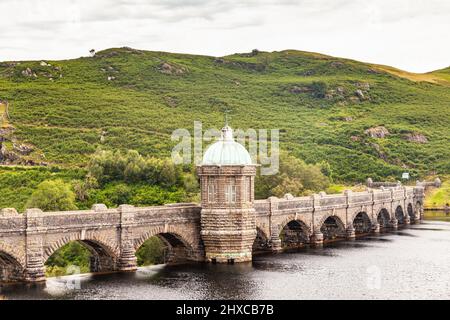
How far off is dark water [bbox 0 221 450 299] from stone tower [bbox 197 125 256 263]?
1711mm

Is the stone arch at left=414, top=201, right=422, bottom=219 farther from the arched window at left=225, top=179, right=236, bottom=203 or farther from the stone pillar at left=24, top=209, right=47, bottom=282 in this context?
the stone pillar at left=24, top=209, right=47, bottom=282

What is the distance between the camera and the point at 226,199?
202 feet

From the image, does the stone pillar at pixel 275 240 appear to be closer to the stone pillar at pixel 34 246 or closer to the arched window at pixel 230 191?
the arched window at pixel 230 191

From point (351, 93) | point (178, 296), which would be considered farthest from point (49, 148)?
point (351, 93)

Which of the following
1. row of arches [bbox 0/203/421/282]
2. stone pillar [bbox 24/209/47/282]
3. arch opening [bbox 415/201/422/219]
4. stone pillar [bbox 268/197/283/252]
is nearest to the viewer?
stone pillar [bbox 24/209/47/282]

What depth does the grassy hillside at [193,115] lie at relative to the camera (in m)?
128

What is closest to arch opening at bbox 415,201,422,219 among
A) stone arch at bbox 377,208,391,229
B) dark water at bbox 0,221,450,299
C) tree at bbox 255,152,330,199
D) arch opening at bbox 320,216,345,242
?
stone arch at bbox 377,208,391,229

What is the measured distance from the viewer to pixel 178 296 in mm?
49969

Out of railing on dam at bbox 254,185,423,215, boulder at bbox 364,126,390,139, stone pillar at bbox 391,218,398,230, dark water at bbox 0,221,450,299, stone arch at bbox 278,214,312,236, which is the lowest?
dark water at bbox 0,221,450,299

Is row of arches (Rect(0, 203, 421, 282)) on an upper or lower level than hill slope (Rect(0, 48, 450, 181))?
lower

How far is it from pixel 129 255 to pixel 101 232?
125 inches

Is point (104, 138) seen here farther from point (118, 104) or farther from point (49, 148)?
point (118, 104)

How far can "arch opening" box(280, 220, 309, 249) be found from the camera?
7762 cm

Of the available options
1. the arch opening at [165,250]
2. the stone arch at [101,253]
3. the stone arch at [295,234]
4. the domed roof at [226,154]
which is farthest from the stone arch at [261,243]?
the stone arch at [101,253]
